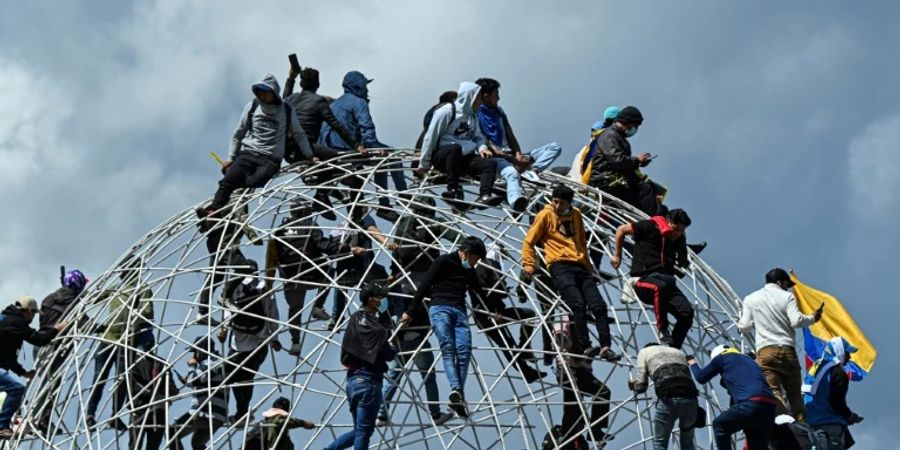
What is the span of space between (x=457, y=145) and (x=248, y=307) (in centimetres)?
371

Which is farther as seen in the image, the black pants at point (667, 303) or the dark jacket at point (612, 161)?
the dark jacket at point (612, 161)

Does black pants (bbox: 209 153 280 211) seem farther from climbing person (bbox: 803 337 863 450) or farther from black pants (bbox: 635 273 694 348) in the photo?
climbing person (bbox: 803 337 863 450)

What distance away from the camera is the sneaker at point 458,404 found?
21.9 metres

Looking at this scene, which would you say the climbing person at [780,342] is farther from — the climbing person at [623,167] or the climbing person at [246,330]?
the climbing person at [246,330]

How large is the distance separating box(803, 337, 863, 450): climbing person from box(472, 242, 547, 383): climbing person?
3711mm

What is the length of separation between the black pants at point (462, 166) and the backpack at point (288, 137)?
2290 mm

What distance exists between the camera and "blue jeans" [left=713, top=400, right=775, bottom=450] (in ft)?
69.4

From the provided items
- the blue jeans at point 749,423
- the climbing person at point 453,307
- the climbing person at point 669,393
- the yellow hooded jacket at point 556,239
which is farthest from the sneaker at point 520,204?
the blue jeans at point 749,423

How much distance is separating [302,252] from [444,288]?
3368 millimetres

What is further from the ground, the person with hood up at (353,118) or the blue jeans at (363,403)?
the person with hood up at (353,118)

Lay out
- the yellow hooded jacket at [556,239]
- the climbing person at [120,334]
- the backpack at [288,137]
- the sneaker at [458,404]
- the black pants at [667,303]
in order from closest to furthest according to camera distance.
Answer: the sneaker at [458,404] < the yellow hooded jacket at [556,239] < the black pants at [667,303] < the climbing person at [120,334] < the backpack at [288,137]

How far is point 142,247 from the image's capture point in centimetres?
2680

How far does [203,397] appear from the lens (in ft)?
79.4

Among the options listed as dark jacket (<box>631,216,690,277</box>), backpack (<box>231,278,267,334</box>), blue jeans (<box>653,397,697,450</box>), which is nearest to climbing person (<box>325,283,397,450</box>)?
backpack (<box>231,278,267,334</box>)
